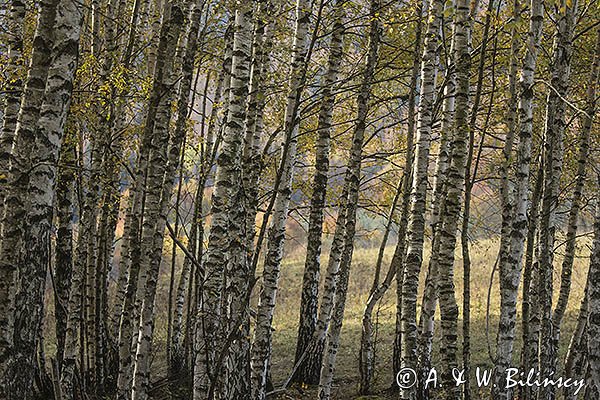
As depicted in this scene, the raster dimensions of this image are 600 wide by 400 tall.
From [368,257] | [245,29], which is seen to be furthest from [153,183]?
[368,257]

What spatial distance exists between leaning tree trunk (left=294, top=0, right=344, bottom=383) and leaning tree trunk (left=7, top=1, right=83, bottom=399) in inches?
106

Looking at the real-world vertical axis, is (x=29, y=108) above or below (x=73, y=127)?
below

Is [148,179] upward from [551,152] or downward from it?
downward

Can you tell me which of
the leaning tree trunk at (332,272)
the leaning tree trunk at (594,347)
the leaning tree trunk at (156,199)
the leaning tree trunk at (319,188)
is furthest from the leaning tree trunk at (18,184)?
the leaning tree trunk at (594,347)

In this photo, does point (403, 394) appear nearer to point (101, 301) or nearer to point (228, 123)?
point (228, 123)

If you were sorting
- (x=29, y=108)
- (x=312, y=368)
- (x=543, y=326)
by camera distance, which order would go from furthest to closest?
(x=312, y=368)
(x=543, y=326)
(x=29, y=108)

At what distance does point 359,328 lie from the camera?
780 inches

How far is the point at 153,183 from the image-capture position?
21.4 ft

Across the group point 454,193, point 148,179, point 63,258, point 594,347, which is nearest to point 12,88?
point 148,179

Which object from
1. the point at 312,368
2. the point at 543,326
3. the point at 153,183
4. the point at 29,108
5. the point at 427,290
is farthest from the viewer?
the point at 312,368

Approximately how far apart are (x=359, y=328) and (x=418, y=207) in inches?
540

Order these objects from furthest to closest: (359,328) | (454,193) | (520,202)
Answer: (359,328) < (520,202) < (454,193)

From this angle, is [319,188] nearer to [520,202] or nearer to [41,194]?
[520,202]

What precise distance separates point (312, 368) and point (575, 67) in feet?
25.0
